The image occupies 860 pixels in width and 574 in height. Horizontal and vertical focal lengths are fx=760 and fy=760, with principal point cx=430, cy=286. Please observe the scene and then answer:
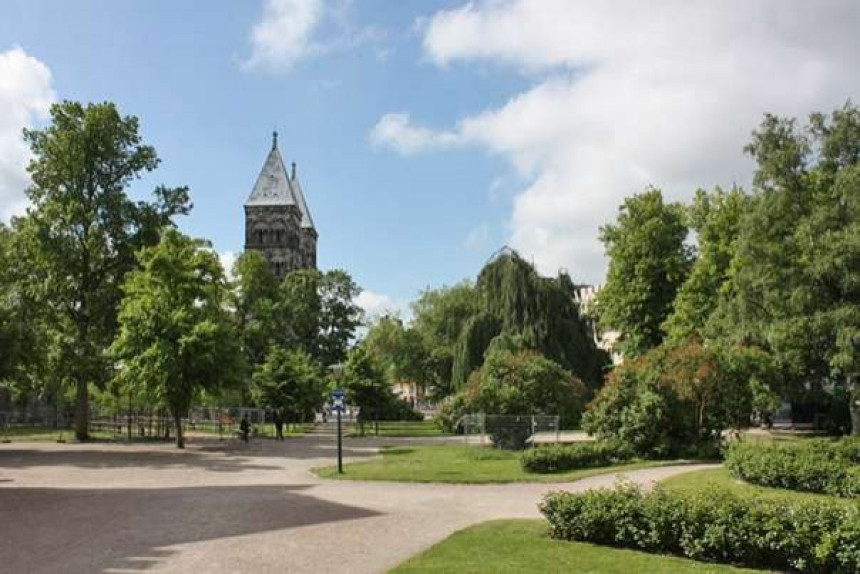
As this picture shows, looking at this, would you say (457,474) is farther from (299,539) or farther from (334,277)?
(334,277)

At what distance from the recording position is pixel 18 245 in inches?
1428

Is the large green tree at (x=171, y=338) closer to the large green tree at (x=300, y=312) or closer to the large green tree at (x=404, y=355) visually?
the large green tree at (x=404, y=355)

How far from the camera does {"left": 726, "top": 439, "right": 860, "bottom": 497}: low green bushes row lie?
16672 millimetres

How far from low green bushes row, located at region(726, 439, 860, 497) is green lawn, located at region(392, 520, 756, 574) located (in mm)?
8169

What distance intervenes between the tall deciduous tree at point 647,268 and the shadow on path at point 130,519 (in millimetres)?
32092

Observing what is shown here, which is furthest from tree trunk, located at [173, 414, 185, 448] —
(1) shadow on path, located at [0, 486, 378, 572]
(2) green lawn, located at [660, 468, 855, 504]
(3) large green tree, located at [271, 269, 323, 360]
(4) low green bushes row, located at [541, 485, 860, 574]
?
(3) large green tree, located at [271, 269, 323, 360]

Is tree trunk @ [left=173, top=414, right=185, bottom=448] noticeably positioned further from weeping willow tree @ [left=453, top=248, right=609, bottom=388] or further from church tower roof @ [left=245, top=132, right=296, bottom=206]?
church tower roof @ [left=245, top=132, right=296, bottom=206]

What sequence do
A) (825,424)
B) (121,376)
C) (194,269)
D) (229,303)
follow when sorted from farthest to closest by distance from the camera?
(229,303), (825,424), (194,269), (121,376)

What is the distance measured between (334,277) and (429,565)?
69233 millimetres

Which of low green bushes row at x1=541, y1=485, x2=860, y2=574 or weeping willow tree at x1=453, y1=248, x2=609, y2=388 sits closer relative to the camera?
low green bushes row at x1=541, y1=485, x2=860, y2=574

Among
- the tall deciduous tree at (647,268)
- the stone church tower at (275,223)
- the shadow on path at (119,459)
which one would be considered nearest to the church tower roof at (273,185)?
the stone church tower at (275,223)

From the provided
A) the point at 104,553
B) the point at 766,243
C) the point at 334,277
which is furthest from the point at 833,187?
the point at 334,277

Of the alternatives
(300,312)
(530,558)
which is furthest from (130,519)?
(300,312)

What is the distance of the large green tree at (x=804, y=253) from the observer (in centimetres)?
2812
